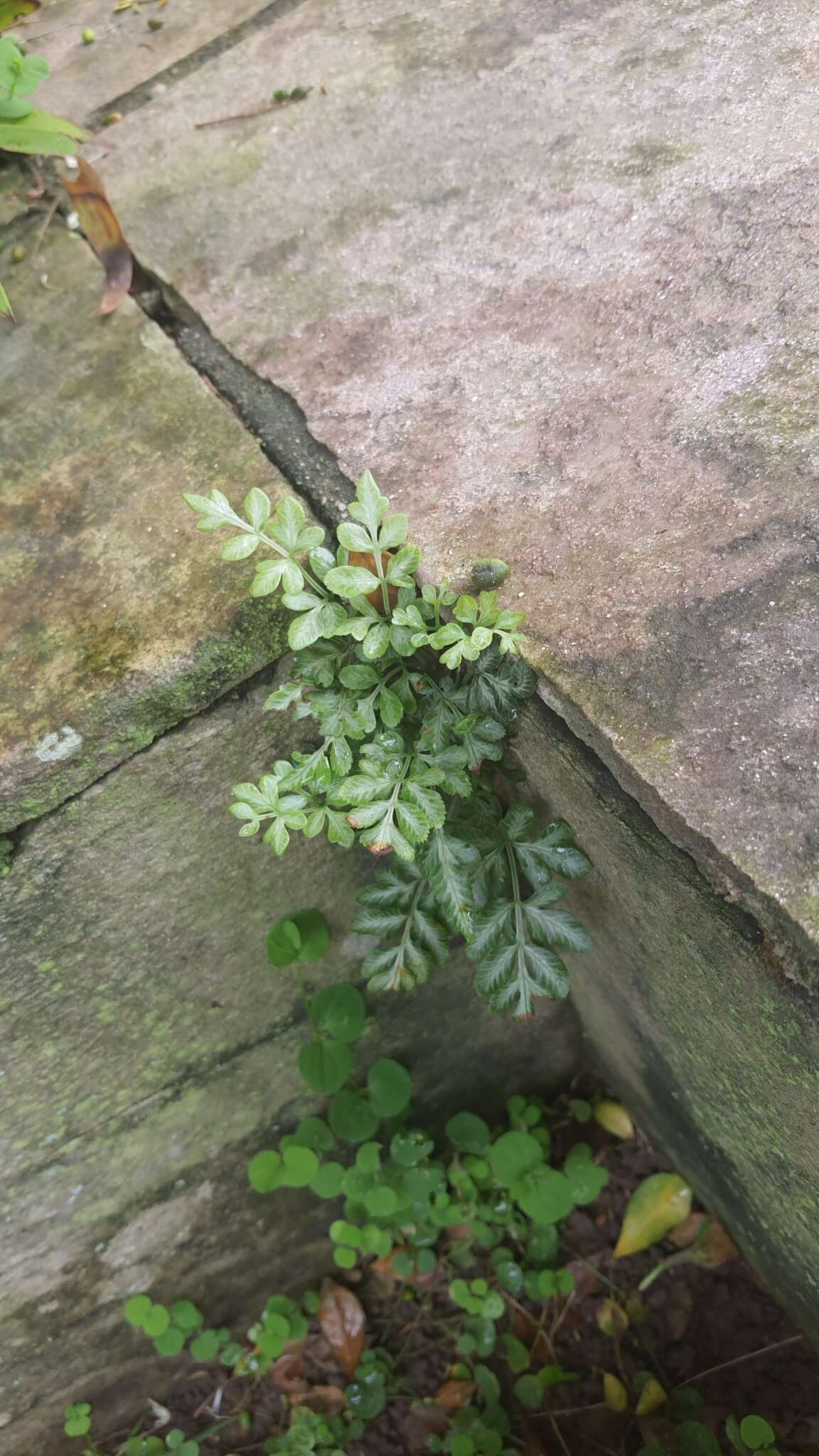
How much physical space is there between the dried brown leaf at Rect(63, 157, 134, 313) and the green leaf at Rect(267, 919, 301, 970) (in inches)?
45.5

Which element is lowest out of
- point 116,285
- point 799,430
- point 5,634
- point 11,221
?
point 799,430

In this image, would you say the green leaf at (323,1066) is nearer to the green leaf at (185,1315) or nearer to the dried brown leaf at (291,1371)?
the green leaf at (185,1315)

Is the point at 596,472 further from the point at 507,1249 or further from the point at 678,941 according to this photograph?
the point at 507,1249

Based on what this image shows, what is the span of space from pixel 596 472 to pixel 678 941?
2.09ft

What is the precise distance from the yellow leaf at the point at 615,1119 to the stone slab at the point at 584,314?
1.31 metres

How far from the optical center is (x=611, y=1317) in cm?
197

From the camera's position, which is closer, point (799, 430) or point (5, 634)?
point (799, 430)

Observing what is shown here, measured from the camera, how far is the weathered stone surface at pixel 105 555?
1267 mm

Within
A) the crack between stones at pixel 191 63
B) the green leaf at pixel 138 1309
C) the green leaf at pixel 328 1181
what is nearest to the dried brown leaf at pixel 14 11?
the crack between stones at pixel 191 63

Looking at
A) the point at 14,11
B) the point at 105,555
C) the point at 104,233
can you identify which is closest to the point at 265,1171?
the point at 105,555

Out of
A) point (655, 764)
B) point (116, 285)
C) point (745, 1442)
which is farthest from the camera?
point (116, 285)

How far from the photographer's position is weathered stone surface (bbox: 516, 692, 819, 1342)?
3.62 feet

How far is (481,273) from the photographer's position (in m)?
1.54

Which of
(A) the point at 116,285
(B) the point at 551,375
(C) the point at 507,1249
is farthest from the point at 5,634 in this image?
(C) the point at 507,1249
